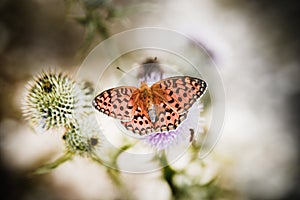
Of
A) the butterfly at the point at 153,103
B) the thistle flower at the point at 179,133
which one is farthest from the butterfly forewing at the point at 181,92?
the thistle flower at the point at 179,133

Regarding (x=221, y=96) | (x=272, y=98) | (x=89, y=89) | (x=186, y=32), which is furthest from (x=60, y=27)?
(x=272, y=98)

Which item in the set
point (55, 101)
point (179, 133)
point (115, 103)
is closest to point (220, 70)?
point (179, 133)

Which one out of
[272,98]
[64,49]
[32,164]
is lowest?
[32,164]

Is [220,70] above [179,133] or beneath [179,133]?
above

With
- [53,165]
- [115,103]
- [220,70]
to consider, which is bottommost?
→ [53,165]

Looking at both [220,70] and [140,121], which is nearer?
[140,121]

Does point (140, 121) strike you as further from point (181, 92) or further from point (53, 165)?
point (53, 165)

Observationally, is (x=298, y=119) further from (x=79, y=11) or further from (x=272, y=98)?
(x=79, y=11)
